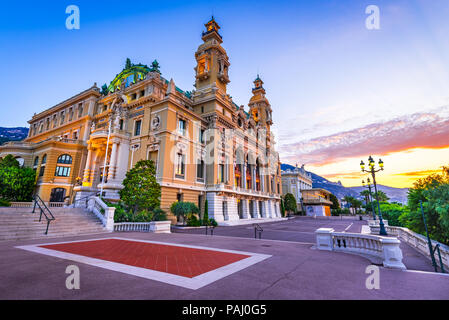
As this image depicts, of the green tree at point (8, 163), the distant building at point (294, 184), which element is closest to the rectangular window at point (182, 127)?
the green tree at point (8, 163)

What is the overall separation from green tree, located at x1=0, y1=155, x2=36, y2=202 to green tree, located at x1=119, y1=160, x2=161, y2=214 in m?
19.3

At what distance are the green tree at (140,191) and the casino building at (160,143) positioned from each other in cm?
364

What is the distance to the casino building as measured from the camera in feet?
89.7

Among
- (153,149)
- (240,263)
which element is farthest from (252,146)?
(240,263)

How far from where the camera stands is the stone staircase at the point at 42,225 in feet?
39.2

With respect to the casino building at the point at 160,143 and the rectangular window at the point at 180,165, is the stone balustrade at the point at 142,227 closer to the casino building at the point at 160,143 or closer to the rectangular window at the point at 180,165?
the casino building at the point at 160,143

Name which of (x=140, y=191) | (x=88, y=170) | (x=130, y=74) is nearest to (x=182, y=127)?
(x=140, y=191)

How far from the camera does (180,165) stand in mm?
28000

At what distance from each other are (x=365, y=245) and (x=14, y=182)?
3962cm

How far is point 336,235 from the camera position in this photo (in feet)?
32.9

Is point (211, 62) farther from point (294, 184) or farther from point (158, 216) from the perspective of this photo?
point (294, 184)
